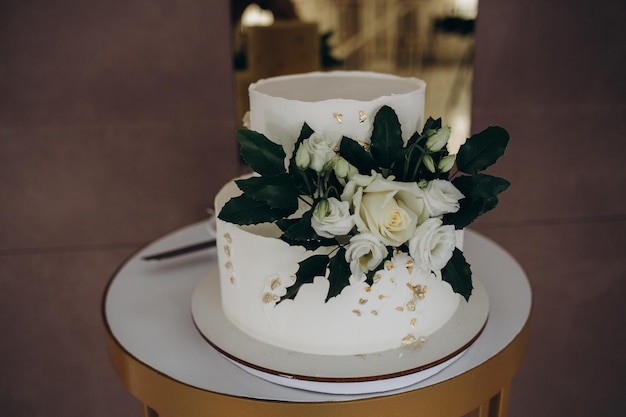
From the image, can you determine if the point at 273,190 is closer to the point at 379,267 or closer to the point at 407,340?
the point at 379,267

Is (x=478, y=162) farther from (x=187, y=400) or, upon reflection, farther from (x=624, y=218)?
(x=624, y=218)

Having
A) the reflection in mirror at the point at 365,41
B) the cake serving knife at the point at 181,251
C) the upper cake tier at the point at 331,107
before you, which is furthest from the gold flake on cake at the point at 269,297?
the reflection in mirror at the point at 365,41

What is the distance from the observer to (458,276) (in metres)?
0.80

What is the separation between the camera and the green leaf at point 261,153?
0.79 meters

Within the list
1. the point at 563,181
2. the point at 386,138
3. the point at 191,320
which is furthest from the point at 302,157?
the point at 563,181

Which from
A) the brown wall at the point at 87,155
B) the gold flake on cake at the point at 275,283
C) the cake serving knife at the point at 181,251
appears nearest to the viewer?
the gold flake on cake at the point at 275,283

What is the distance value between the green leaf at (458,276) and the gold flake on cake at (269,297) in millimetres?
242

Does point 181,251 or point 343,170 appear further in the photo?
point 181,251

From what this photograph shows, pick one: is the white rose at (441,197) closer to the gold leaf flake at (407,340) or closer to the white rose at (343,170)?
the white rose at (343,170)

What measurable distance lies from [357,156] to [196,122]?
3.38ft

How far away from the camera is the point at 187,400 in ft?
2.75

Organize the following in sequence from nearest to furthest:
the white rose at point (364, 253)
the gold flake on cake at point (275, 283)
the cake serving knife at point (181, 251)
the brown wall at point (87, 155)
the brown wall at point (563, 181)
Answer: the white rose at point (364, 253)
the gold flake on cake at point (275, 283)
the cake serving knife at point (181, 251)
the brown wall at point (87, 155)
the brown wall at point (563, 181)

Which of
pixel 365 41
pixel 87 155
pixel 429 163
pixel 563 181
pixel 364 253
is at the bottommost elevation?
pixel 563 181

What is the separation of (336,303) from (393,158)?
220 mm
